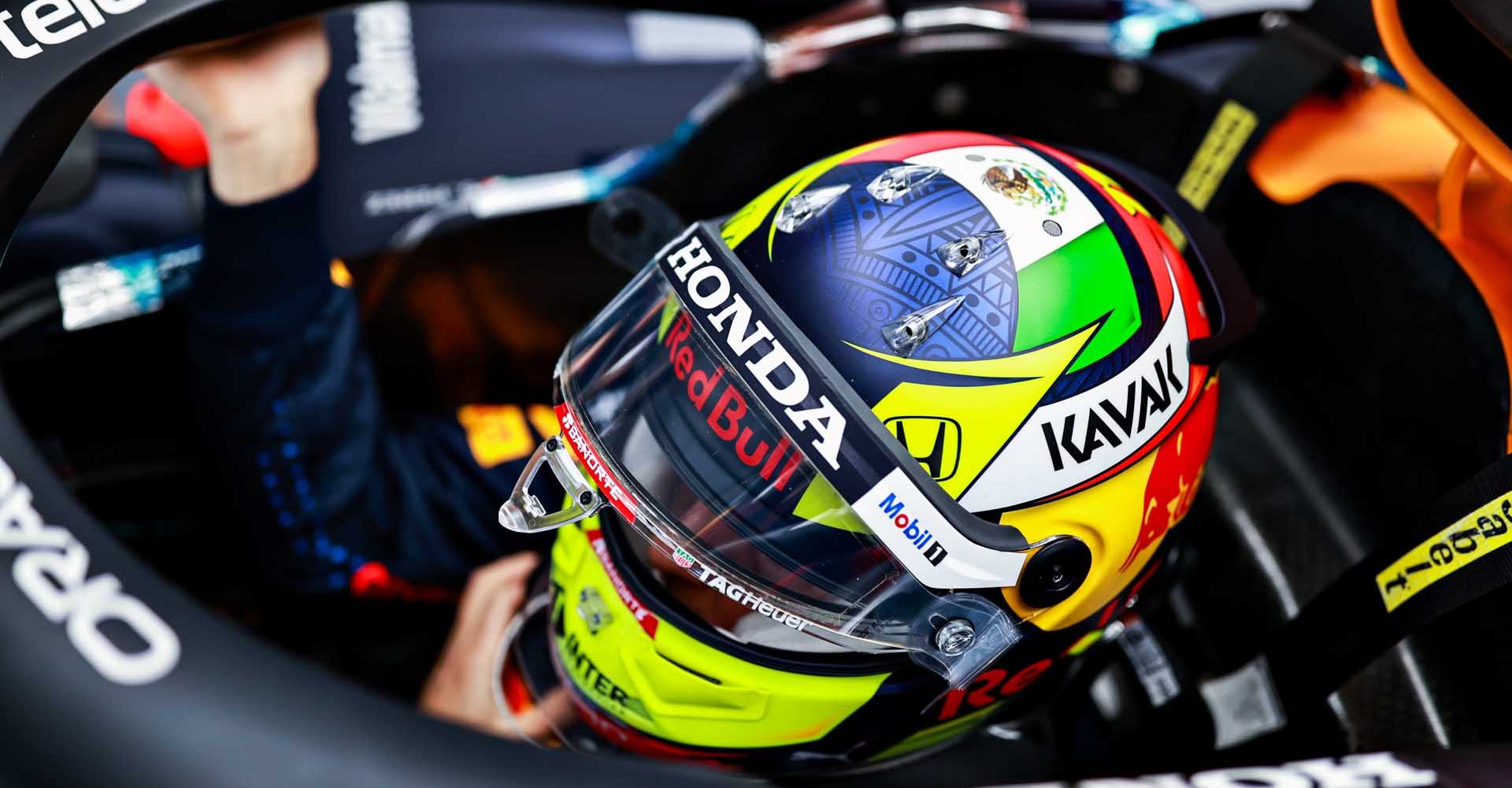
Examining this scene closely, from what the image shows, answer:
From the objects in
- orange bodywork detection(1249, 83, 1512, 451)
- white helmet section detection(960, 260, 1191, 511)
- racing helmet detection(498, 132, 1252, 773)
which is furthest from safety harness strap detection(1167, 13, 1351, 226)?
white helmet section detection(960, 260, 1191, 511)

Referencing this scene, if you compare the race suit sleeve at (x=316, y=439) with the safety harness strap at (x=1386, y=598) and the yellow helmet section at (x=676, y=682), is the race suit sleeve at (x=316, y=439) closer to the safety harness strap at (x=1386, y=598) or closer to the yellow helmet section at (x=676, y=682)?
the yellow helmet section at (x=676, y=682)

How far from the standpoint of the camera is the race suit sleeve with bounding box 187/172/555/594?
110 centimetres

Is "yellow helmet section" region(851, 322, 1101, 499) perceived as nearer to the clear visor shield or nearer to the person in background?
the clear visor shield

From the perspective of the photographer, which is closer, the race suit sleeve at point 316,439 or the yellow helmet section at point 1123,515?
the yellow helmet section at point 1123,515

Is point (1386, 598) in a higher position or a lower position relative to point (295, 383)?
lower

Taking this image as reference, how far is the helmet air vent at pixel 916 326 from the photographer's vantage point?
0.69m

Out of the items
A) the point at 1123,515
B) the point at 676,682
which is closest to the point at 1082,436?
the point at 1123,515

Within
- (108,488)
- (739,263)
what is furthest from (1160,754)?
(108,488)

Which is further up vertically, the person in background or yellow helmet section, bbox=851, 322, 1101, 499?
the person in background

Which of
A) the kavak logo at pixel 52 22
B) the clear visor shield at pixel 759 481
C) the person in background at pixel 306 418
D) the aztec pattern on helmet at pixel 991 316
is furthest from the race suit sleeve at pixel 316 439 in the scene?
the aztec pattern on helmet at pixel 991 316

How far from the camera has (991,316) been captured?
70cm

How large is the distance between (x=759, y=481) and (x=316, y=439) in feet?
1.99

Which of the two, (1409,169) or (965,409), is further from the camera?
(1409,169)

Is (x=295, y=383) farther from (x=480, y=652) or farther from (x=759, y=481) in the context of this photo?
(x=759, y=481)
